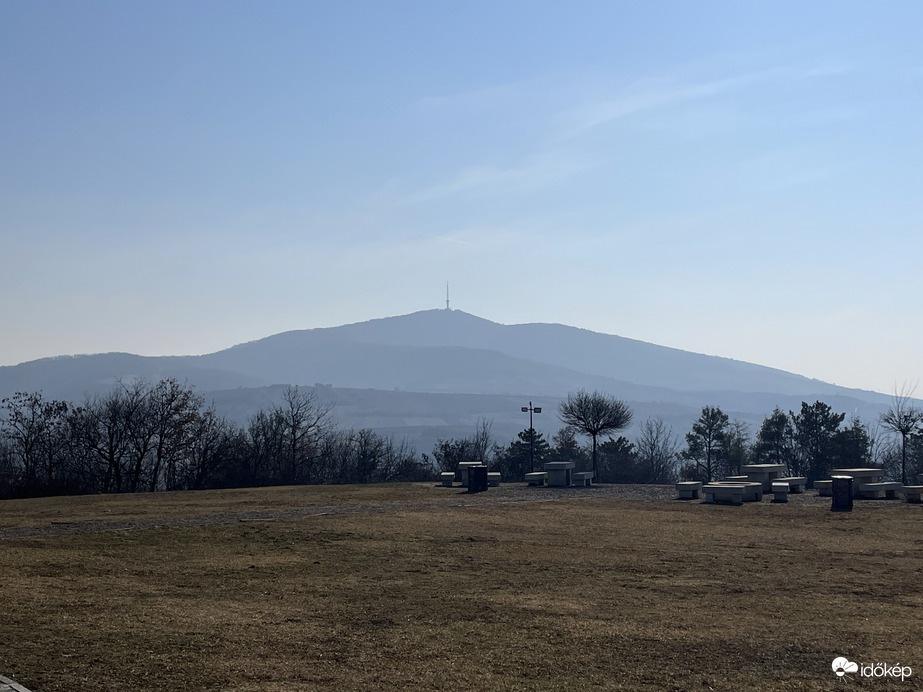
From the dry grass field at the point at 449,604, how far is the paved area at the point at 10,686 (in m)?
0.22

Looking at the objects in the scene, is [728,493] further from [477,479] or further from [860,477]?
[477,479]

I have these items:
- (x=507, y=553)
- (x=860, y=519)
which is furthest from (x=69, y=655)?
(x=860, y=519)

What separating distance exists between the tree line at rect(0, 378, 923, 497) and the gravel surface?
297 inches

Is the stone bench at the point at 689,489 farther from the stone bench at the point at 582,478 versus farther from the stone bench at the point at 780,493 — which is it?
the stone bench at the point at 582,478

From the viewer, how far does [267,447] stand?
139 ft

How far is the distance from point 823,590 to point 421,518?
10234 millimetres

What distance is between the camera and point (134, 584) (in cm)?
1048

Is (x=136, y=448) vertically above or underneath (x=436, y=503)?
above

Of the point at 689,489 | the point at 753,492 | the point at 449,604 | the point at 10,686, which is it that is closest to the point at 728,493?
the point at 753,492

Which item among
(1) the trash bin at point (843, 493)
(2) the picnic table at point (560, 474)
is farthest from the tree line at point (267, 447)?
(1) the trash bin at point (843, 493)

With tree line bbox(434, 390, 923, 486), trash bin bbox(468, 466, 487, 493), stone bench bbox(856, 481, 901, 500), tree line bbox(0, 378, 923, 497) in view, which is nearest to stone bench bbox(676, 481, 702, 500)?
stone bench bbox(856, 481, 901, 500)

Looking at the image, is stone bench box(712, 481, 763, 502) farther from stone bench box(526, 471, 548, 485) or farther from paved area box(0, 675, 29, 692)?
paved area box(0, 675, 29, 692)

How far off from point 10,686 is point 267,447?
37.1 meters

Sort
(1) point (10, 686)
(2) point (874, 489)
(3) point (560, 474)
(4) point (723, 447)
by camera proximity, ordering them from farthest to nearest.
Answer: (4) point (723, 447), (3) point (560, 474), (2) point (874, 489), (1) point (10, 686)
